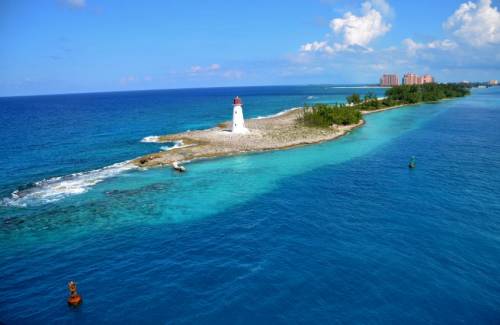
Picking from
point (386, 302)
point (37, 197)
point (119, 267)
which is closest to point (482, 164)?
point (386, 302)

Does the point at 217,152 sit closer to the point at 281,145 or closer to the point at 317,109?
the point at 281,145

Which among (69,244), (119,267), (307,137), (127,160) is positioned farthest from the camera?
(307,137)

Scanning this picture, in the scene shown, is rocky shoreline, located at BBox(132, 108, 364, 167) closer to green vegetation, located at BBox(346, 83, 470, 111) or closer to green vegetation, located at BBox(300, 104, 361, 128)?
green vegetation, located at BBox(300, 104, 361, 128)

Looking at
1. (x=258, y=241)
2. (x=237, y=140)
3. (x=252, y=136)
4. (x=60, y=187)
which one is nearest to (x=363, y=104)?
(x=252, y=136)

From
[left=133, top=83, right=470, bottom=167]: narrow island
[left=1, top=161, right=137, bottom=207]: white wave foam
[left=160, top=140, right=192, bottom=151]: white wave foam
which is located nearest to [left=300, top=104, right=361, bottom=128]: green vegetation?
[left=133, top=83, right=470, bottom=167]: narrow island

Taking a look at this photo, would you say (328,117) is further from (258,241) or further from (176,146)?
(258,241)
